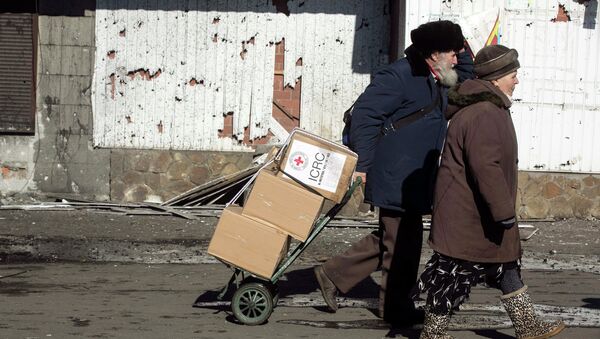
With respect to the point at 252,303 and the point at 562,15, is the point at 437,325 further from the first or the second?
the point at 562,15

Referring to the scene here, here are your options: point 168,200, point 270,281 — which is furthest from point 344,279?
point 168,200

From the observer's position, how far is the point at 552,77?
12867mm

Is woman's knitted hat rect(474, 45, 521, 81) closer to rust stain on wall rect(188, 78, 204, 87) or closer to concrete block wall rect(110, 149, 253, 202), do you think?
concrete block wall rect(110, 149, 253, 202)

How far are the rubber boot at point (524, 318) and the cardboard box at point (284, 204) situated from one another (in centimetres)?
144

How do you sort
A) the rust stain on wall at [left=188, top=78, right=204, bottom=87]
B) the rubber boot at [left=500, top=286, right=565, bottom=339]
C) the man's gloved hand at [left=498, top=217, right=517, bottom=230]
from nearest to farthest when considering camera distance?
1. the man's gloved hand at [left=498, top=217, right=517, bottom=230]
2. the rubber boot at [left=500, top=286, right=565, bottom=339]
3. the rust stain on wall at [left=188, top=78, right=204, bottom=87]

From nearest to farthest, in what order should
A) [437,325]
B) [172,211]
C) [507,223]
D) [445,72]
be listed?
[507,223] < [437,325] < [445,72] < [172,211]

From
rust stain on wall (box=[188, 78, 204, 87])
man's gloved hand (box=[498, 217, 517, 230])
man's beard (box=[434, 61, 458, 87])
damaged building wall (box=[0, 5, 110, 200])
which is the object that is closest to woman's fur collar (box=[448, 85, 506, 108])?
man's gloved hand (box=[498, 217, 517, 230])

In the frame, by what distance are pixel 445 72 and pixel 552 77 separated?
5.57m

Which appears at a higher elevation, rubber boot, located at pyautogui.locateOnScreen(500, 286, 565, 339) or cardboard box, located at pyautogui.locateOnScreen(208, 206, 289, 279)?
cardboard box, located at pyautogui.locateOnScreen(208, 206, 289, 279)

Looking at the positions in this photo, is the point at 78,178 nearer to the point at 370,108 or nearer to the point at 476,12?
the point at 476,12

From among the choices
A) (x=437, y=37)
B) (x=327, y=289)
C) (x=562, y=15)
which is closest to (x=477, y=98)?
(x=437, y=37)

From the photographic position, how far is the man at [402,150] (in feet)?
25.1

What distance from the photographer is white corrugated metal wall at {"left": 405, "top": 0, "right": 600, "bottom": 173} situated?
12781mm

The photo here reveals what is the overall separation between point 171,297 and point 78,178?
5.38 m
